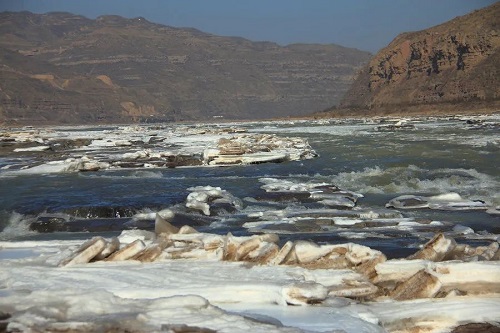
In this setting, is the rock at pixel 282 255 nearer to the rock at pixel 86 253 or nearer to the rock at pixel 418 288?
the rock at pixel 418 288

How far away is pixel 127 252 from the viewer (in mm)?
6863

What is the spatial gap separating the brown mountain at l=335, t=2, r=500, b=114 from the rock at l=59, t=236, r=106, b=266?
9298 cm

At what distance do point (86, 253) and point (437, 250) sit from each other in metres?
3.54

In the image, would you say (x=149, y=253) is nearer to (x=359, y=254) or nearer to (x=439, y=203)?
(x=359, y=254)

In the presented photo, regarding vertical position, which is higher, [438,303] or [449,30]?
[449,30]

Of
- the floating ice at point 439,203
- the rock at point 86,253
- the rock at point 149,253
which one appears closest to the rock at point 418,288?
the rock at point 149,253

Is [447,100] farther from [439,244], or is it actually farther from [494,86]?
[439,244]

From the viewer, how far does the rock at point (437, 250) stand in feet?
21.2

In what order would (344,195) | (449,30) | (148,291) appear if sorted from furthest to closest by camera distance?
1. (449,30)
2. (344,195)
3. (148,291)

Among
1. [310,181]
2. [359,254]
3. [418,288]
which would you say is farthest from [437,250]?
[310,181]

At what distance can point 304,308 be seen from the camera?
5.39 metres

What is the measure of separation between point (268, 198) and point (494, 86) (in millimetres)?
92031

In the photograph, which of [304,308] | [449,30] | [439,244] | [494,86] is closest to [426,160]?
[439,244]

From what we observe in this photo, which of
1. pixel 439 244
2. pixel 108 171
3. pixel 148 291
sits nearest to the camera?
pixel 148 291
